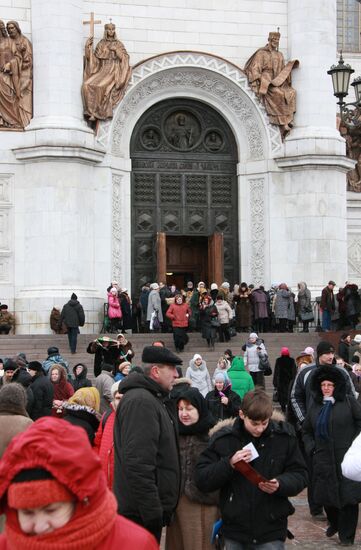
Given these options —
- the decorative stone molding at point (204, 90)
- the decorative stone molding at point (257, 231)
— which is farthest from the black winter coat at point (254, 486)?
the decorative stone molding at point (257, 231)

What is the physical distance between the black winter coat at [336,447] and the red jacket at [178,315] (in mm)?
14960

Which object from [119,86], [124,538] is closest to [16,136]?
[119,86]

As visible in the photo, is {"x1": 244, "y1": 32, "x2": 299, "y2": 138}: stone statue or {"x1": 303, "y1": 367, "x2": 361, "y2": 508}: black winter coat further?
{"x1": 244, "y1": 32, "x2": 299, "y2": 138}: stone statue

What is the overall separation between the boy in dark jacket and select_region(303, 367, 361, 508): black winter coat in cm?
370

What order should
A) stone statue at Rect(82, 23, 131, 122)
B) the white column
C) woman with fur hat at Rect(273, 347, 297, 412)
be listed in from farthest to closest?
stone statue at Rect(82, 23, 131, 122) → the white column → woman with fur hat at Rect(273, 347, 297, 412)

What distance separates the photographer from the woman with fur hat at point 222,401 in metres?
15.0

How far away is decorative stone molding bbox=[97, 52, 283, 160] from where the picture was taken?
31.6 metres

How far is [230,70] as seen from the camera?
105 ft

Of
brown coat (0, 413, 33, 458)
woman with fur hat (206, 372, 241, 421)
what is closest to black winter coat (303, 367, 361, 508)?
brown coat (0, 413, 33, 458)

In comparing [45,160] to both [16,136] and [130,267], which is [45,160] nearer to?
[16,136]

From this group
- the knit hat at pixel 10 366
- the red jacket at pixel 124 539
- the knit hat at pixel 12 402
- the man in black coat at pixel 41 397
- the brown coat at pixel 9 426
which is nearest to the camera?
the red jacket at pixel 124 539

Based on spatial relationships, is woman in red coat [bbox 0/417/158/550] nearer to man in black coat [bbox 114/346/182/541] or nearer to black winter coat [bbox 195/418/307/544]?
man in black coat [bbox 114/346/182/541]

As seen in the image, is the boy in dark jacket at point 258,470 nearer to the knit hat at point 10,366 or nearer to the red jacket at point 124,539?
the red jacket at point 124,539

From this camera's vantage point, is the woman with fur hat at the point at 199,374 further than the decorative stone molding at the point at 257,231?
No
